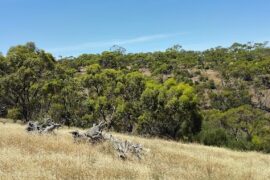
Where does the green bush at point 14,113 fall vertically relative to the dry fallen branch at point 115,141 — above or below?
below

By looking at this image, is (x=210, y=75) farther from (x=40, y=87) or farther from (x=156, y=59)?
(x=40, y=87)

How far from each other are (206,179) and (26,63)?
31874 mm

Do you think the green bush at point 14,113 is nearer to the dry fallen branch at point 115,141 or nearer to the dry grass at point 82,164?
the dry fallen branch at point 115,141

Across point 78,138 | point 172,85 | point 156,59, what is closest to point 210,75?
point 156,59

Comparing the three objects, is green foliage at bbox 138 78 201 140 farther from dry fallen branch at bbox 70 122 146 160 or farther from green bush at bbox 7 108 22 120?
dry fallen branch at bbox 70 122 146 160

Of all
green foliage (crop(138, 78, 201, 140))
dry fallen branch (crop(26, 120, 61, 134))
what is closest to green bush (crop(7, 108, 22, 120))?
green foliage (crop(138, 78, 201, 140))

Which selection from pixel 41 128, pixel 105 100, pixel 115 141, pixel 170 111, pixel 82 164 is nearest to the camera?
pixel 82 164

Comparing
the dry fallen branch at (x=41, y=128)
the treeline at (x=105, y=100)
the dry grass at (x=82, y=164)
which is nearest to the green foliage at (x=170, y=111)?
the treeline at (x=105, y=100)

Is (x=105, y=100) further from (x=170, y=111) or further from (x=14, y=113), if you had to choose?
(x=14, y=113)

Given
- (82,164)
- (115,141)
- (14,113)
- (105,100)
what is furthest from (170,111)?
(82,164)

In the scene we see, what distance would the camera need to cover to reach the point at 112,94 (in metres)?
38.8

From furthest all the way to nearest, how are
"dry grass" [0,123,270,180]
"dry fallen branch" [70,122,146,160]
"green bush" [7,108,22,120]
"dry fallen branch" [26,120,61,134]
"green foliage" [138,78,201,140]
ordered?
"green bush" [7,108,22,120] → "green foliage" [138,78,201,140] → "dry fallen branch" [26,120,61,134] → "dry fallen branch" [70,122,146,160] → "dry grass" [0,123,270,180]

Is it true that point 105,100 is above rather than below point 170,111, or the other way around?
above

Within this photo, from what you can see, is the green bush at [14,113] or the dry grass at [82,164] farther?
the green bush at [14,113]
